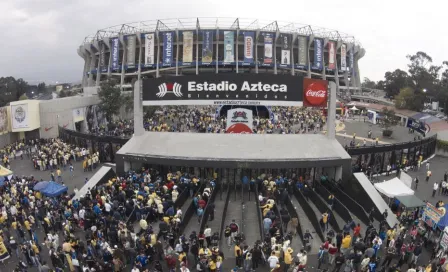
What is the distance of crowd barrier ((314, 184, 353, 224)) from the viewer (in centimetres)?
1475

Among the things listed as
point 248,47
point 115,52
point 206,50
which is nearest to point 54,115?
point 206,50

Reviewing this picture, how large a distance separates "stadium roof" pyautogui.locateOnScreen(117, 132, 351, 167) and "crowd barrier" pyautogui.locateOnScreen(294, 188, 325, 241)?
6.63ft

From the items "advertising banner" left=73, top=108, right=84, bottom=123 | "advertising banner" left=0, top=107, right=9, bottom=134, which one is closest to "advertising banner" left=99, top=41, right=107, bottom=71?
"advertising banner" left=73, top=108, right=84, bottom=123

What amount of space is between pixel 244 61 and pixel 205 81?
4916 centimetres

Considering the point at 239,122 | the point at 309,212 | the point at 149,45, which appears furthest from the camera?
the point at 149,45

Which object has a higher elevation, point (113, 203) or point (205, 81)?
point (205, 81)

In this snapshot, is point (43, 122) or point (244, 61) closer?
point (43, 122)

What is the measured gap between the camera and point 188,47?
67.2 meters

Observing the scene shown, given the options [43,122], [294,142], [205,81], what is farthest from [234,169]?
[43,122]

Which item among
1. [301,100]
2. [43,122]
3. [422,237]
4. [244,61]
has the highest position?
[244,61]

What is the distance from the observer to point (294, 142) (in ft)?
66.1

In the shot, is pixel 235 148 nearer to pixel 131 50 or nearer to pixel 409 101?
pixel 409 101

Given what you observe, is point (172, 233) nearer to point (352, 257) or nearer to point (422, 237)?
point (352, 257)

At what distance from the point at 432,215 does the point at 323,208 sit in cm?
457
